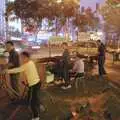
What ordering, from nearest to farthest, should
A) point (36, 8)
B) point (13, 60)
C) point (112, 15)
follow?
point (13, 60) → point (36, 8) → point (112, 15)

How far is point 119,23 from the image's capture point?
49.7 m

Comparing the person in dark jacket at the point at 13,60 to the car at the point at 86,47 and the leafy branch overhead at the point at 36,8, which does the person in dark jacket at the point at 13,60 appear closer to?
the car at the point at 86,47

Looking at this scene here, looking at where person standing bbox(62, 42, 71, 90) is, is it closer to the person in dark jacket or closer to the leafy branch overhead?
the person in dark jacket

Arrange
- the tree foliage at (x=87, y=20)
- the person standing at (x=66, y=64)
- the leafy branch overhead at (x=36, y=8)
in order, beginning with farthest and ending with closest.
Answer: the tree foliage at (x=87, y=20) < the leafy branch overhead at (x=36, y=8) < the person standing at (x=66, y=64)

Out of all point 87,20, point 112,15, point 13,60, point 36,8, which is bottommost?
point 13,60

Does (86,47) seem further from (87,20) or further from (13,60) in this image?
(87,20)

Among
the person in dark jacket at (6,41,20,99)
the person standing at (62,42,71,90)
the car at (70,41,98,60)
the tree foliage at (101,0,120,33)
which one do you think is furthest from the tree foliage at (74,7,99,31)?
the person in dark jacket at (6,41,20,99)

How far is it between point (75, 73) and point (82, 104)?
3356 mm

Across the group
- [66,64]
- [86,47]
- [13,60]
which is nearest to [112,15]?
[86,47]

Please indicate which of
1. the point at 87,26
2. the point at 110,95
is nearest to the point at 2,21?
the point at 87,26

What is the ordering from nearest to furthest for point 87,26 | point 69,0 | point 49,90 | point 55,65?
point 49,90 → point 55,65 → point 69,0 → point 87,26

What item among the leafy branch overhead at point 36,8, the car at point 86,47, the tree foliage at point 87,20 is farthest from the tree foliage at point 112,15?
the car at point 86,47

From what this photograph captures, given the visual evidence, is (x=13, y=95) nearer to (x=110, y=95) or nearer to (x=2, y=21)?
(x=110, y=95)

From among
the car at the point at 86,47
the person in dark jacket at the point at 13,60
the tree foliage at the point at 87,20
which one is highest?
the tree foliage at the point at 87,20
